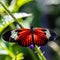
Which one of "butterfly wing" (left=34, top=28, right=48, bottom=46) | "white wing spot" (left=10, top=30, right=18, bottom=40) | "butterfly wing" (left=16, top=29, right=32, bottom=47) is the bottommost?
"butterfly wing" (left=34, top=28, right=48, bottom=46)

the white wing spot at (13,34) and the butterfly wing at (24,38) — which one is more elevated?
the white wing spot at (13,34)

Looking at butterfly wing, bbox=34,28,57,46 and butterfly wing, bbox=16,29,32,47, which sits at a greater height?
butterfly wing, bbox=16,29,32,47

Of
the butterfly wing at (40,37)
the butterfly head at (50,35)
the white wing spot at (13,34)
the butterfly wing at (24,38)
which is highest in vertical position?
the white wing spot at (13,34)

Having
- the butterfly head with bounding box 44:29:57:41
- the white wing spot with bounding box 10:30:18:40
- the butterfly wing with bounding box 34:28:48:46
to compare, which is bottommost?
the butterfly head with bounding box 44:29:57:41

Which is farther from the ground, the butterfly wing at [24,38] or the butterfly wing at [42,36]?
the butterfly wing at [24,38]

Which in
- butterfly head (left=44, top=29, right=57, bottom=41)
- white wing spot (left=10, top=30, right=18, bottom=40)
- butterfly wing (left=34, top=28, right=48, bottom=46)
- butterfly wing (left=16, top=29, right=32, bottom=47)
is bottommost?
butterfly head (left=44, top=29, right=57, bottom=41)

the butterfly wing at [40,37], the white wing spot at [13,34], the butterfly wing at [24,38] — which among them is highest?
the white wing spot at [13,34]

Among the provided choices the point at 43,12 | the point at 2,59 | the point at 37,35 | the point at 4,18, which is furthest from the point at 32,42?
the point at 43,12

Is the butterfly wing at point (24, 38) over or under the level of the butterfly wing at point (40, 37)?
over

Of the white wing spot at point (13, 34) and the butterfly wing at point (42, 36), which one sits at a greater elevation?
the white wing spot at point (13, 34)
